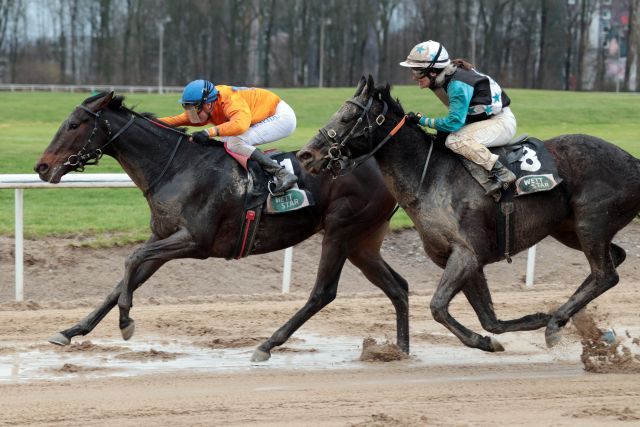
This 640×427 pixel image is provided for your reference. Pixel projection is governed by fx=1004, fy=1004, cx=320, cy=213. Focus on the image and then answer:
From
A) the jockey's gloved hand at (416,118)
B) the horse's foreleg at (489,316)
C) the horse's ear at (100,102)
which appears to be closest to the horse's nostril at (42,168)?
the horse's ear at (100,102)

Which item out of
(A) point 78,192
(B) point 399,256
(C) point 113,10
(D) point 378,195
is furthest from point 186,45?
(D) point 378,195

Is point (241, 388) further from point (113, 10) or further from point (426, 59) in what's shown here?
point (113, 10)

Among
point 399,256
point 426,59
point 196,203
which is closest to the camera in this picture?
point 426,59

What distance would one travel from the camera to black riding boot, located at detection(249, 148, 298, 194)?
7.22 meters

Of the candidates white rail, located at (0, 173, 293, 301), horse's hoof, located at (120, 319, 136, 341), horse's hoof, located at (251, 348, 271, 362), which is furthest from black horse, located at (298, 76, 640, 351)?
white rail, located at (0, 173, 293, 301)

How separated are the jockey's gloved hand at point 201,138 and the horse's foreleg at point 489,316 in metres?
2.16

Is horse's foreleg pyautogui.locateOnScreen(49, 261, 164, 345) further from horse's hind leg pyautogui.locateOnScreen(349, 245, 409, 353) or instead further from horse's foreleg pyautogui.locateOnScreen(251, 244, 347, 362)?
horse's hind leg pyautogui.locateOnScreen(349, 245, 409, 353)

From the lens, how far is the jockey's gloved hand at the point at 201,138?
7302 millimetres

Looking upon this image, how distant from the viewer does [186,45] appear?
6019 cm

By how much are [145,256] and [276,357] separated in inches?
46.9

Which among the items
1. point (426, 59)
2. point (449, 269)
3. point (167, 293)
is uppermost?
point (426, 59)

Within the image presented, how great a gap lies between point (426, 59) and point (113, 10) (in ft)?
178

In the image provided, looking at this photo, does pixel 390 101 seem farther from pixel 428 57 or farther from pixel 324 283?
pixel 324 283

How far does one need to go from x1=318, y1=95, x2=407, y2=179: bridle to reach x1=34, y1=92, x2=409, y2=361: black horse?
2.27ft
